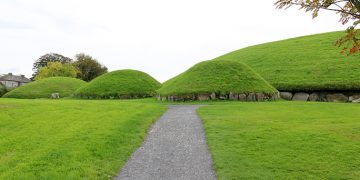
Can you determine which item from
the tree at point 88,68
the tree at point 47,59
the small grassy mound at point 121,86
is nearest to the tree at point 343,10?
the small grassy mound at point 121,86

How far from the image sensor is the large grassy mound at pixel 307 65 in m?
34.1

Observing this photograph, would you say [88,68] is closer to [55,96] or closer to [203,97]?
[55,96]

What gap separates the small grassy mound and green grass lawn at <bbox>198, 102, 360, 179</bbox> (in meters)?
28.8

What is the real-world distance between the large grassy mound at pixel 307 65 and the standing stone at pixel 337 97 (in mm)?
750

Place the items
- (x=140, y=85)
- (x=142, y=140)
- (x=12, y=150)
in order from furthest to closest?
(x=140, y=85)
(x=142, y=140)
(x=12, y=150)

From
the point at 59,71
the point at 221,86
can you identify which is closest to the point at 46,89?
the point at 59,71

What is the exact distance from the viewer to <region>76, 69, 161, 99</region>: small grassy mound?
43.1 metres

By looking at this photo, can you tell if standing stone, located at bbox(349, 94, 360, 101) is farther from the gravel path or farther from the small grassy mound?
the small grassy mound

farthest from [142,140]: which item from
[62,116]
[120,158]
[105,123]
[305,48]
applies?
[305,48]

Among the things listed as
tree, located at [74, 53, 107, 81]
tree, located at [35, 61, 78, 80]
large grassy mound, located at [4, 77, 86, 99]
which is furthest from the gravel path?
tree, located at [74, 53, 107, 81]

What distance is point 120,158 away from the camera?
9742mm

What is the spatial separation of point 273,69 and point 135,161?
37.6 m

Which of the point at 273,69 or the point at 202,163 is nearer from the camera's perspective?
the point at 202,163

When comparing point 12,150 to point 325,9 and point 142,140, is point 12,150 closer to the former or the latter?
point 142,140
